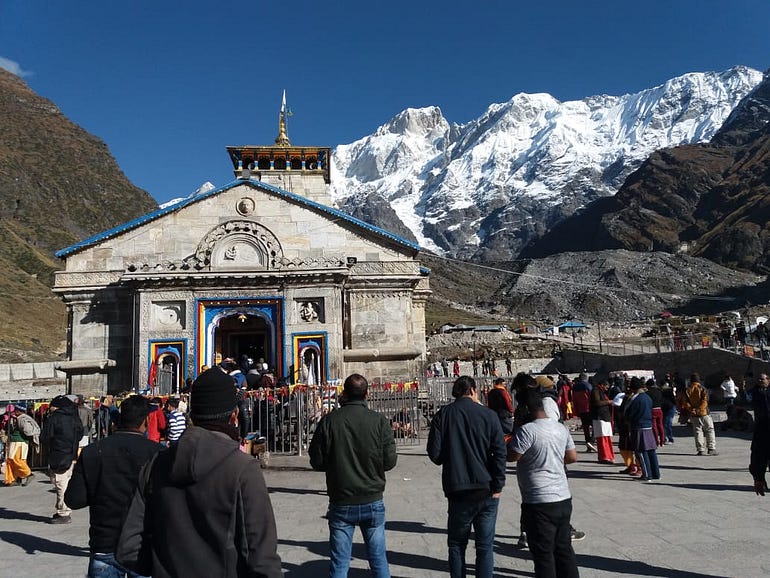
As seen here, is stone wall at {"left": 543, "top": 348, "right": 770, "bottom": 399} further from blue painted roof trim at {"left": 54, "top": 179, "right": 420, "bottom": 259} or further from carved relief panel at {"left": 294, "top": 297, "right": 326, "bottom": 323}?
carved relief panel at {"left": 294, "top": 297, "right": 326, "bottom": 323}

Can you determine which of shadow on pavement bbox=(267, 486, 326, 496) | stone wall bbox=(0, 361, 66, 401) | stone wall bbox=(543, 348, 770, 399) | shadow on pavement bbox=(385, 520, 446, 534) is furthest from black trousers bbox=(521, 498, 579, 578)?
stone wall bbox=(0, 361, 66, 401)

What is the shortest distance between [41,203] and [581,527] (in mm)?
98259

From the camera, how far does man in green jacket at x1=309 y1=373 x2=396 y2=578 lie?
4871 mm

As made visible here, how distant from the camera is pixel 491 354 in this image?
4825 cm

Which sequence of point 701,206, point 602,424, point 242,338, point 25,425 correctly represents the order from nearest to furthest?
point 25,425 → point 602,424 → point 242,338 → point 701,206

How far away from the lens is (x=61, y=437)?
7.92 metres

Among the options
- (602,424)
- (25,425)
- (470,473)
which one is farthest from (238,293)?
(470,473)

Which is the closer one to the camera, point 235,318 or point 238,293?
point 238,293

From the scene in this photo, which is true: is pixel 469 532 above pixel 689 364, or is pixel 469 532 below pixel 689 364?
below

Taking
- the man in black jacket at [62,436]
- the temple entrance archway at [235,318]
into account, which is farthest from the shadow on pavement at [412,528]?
the temple entrance archway at [235,318]

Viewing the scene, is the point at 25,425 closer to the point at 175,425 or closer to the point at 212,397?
the point at 175,425

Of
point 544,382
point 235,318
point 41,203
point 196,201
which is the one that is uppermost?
point 41,203

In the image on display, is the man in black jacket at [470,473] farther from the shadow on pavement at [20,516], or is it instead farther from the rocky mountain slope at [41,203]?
the rocky mountain slope at [41,203]

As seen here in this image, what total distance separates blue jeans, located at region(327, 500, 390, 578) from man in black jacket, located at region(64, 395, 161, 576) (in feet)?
5.23
